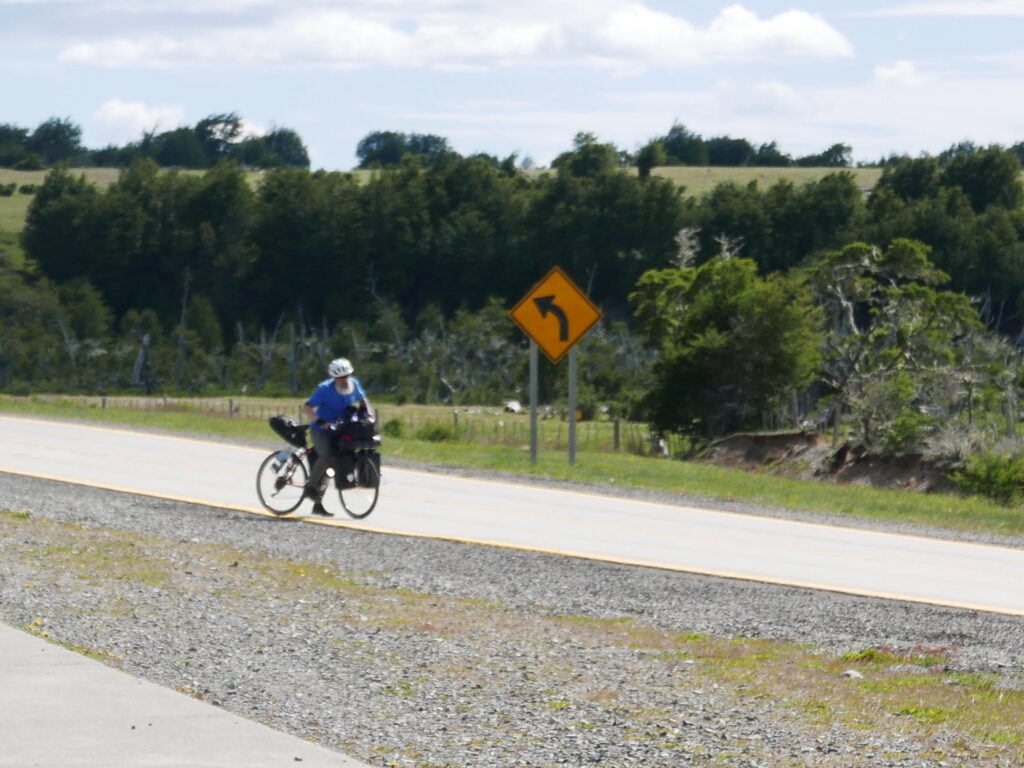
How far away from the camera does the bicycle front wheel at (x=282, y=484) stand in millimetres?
19141

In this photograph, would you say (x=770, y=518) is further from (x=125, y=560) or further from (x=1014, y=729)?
(x=1014, y=729)

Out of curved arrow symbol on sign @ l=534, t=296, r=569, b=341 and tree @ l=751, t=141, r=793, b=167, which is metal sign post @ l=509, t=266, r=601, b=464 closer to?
curved arrow symbol on sign @ l=534, t=296, r=569, b=341

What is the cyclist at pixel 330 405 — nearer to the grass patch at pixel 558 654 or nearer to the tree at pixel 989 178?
the grass patch at pixel 558 654

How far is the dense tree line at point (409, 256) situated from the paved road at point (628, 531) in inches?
1972

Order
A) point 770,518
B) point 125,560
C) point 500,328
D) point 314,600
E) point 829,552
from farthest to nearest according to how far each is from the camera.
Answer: point 500,328 → point 770,518 → point 829,552 → point 125,560 → point 314,600

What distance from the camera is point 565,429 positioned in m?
51.6

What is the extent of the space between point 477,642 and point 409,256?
98.7 metres

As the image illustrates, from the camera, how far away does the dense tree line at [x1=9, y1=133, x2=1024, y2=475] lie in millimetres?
94375

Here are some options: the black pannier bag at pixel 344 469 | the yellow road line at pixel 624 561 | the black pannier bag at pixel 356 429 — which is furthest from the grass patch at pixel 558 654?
the black pannier bag at pixel 344 469

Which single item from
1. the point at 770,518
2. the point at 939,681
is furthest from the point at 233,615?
the point at 770,518

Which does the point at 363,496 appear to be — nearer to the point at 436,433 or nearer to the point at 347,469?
the point at 347,469

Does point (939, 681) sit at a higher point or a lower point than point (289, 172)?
lower

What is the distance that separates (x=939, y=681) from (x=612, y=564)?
630cm

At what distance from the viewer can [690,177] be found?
153125 millimetres
